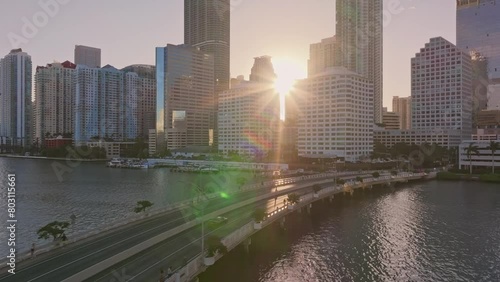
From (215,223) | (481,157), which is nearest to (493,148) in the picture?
(481,157)

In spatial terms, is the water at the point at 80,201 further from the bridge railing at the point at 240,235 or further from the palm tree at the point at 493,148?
the palm tree at the point at 493,148

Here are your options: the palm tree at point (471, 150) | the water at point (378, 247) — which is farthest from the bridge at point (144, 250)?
the palm tree at point (471, 150)

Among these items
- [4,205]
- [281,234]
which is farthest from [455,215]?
[4,205]

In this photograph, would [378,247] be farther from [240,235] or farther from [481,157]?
[481,157]

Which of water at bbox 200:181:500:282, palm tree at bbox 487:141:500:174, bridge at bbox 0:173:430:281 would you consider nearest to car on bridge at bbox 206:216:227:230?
bridge at bbox 0:173:430:281

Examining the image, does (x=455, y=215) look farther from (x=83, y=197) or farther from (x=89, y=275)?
(x=83, y=197)

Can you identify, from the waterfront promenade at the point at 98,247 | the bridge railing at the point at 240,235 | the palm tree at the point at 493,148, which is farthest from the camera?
the palm tree at the point at 493,148

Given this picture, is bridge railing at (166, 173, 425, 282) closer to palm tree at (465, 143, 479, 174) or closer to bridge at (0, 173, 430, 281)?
bridge at (0, 173, 430, 281)
